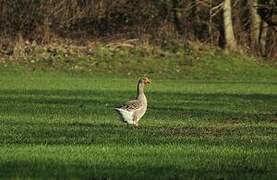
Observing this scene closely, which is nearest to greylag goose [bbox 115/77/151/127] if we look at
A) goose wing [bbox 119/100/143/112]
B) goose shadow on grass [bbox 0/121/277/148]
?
goose wing [bbox 119/100/143/112]

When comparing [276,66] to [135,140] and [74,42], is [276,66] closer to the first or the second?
[74,42]

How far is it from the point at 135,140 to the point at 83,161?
11.3 feet

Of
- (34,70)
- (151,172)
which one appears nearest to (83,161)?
(151,172)

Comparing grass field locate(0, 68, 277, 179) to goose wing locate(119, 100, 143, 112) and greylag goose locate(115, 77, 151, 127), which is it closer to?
greylag goose locate(115, 77, 151, 127)

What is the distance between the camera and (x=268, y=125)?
20.7 meters

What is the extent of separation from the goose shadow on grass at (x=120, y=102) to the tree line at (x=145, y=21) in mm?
19964

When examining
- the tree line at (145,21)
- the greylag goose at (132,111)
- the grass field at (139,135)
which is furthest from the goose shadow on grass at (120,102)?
the tree line at (145,21)

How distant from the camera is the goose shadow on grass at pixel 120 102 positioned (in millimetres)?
23964

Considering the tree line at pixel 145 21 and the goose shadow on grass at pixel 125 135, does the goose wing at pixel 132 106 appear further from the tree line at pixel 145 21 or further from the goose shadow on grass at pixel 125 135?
the tree line at pixel 145 21

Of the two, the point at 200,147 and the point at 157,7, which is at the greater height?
the point at 157,7

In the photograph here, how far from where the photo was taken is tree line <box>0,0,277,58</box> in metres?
53.9

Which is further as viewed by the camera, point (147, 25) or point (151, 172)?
point (147, 25)

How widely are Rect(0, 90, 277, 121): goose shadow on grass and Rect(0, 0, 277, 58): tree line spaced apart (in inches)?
786

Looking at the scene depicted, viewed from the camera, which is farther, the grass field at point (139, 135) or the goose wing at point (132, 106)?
the goose wing at point (132, 106)
